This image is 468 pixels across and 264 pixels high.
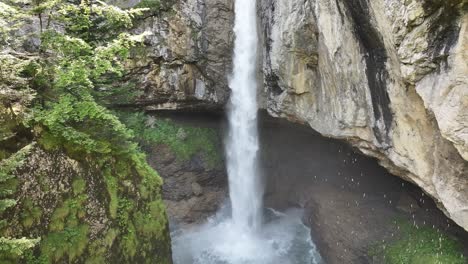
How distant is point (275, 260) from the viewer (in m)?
14.7

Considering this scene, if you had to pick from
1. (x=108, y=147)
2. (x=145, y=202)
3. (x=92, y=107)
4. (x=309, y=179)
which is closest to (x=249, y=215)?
(x=309, y=179)

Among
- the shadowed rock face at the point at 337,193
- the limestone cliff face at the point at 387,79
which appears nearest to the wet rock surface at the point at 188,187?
the shadowed rock face at the point at 337,193

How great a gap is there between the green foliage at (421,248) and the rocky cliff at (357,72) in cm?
242

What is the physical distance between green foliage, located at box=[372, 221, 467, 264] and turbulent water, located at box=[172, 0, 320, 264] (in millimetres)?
3145

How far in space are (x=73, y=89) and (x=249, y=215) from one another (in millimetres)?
11265

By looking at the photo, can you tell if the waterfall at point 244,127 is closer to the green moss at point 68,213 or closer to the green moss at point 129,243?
the green moss at point 129,243

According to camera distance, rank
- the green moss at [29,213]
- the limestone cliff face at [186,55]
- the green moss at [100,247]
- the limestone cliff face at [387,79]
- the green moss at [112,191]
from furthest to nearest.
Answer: the limestone cliff face at [186,55]
the green moss at [112,191]
the green moss at [100,247]
the limestone cliff face at [387,79]
the green moss at [29,213]

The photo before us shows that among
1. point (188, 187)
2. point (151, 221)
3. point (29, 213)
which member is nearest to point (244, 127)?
point (188, 187)

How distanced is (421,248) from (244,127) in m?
9.21

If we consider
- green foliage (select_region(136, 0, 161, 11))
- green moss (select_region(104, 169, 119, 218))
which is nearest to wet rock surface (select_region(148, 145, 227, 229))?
green foliage (select_region(136, 0, 161, 11))

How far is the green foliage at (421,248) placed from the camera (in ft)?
37.1

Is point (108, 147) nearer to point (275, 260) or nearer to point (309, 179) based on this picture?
point (275, 260)

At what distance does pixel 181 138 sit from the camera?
19.2m

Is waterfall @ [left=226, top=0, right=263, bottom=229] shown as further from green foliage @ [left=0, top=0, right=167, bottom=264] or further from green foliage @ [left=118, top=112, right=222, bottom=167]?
green foliage @ [left=0, top=0, right=167, bottom=264]
